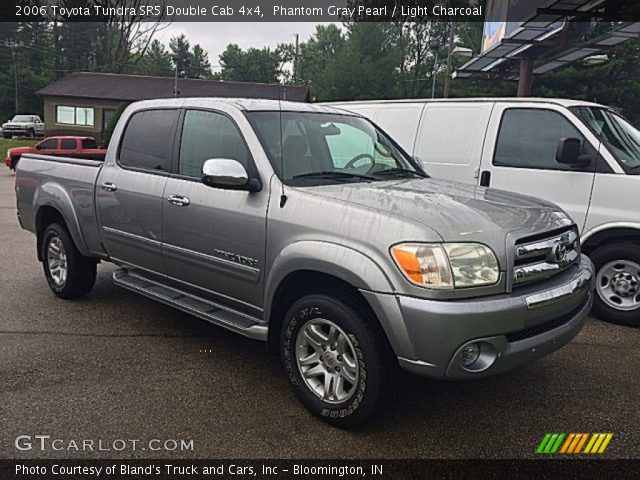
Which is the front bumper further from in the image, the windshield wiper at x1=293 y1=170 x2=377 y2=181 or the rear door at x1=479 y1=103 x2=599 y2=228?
the rear door at x1=479 y1=103 x2=599 y2=228

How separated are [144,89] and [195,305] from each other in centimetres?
4506

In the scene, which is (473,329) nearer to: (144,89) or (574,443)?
(574,443)

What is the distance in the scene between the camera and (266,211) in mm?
3512

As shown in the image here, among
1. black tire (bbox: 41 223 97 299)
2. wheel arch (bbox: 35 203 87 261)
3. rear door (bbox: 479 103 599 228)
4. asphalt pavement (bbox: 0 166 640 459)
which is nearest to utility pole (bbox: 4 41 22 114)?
wheel arch (bbox: 35 203 87 261)

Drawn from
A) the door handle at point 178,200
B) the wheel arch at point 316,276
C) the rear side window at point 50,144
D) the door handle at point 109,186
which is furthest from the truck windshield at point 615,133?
the rear side window at point 50,144

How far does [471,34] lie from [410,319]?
130ft

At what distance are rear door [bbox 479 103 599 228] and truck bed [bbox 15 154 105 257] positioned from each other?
3982 millimetres

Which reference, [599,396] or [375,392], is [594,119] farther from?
[375,392]

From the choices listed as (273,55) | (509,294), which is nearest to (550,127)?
(509,294)

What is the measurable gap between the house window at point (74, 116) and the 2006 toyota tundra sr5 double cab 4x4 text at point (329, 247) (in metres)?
43.0

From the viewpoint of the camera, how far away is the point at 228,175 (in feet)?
11.5

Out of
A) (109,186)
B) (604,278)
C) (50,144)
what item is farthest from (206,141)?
(50,144)

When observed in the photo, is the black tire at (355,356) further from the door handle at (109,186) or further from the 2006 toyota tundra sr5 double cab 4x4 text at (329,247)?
the door handle at (109,186)

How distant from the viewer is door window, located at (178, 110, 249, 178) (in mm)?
3881
